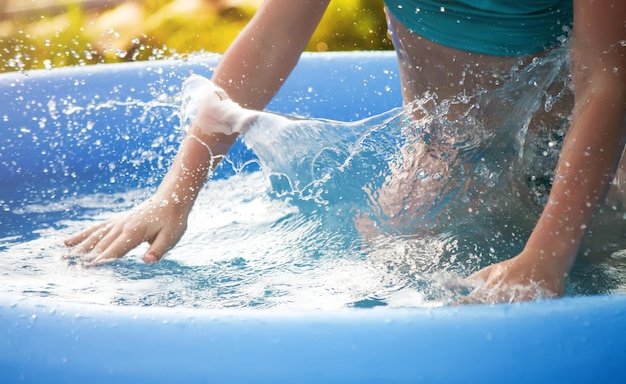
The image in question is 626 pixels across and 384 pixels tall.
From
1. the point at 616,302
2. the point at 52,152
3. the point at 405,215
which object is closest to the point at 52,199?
the point at 52,152

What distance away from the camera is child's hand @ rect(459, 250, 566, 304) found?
1.21 metres

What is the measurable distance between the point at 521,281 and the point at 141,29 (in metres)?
3.47

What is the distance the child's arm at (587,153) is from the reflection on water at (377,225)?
0.22m

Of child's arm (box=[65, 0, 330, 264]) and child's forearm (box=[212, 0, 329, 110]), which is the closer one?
child's arm (box=[65, 0, 330, 264])

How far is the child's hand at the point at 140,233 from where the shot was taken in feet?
5.53

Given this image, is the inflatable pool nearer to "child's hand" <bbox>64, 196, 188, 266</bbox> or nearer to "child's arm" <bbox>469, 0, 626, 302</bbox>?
"child's arm" <bbox>469, 0, 626, 302</bbox>

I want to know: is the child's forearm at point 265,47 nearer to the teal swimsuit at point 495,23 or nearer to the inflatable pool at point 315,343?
the teal swimsuit at point 495,23

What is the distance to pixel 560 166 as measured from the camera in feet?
4.46

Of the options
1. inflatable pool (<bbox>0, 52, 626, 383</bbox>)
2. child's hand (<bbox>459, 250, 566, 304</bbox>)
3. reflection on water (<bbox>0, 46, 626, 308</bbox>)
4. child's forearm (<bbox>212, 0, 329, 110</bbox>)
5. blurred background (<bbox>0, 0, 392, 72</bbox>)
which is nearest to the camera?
inflatable pool (<bbox>0, 52, 626, 383</bbox>)

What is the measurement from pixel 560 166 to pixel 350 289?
466mm

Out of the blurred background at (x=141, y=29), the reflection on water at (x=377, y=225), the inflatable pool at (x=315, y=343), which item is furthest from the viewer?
the blurred background at (x=141, y=29)

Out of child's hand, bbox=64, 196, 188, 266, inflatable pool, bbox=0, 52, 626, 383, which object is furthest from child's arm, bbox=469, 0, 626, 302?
child's hand, bbox=64, 196, 188, 266

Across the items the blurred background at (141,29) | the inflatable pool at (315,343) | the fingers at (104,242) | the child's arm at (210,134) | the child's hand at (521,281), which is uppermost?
the blurred background at (141,29)

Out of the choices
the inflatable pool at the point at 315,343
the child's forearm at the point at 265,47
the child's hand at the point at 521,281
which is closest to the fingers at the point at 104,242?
the child's forearm at the point at 265,47
